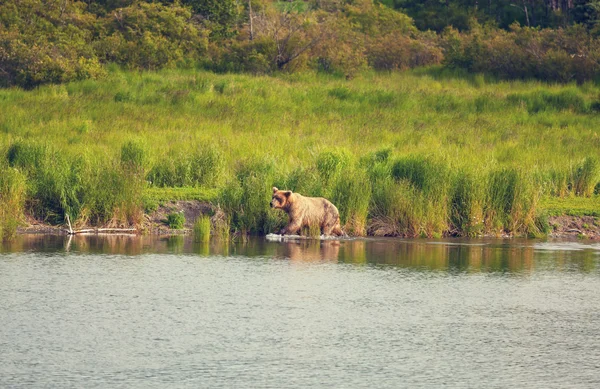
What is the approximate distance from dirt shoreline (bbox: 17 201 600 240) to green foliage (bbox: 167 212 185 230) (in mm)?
71

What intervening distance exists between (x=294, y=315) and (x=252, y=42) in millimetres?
26188

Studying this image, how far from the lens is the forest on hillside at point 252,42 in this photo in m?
36.2

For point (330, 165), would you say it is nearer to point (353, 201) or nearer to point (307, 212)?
point (353, 201)

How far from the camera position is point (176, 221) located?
21531 mm

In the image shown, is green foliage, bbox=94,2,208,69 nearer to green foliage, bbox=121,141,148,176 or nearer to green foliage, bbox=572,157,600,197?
green foliage, bbox=121,141,148,176

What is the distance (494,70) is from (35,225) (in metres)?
21.8

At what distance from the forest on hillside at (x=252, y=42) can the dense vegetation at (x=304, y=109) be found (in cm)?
7

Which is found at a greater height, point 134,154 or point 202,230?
point 134,154

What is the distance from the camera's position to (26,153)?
2295 centimetres

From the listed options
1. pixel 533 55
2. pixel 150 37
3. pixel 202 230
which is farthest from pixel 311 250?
pixel 533 55

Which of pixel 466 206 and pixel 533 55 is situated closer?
pixel 466 206

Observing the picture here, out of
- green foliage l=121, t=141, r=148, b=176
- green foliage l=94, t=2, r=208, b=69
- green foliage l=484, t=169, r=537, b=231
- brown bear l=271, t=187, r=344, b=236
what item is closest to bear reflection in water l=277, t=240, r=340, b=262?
brown bear l=271, t=187, r=344, b=236

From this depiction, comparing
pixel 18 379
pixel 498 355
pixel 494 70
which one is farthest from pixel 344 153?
pixel 494 70

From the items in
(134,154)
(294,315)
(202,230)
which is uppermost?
(134,154)
